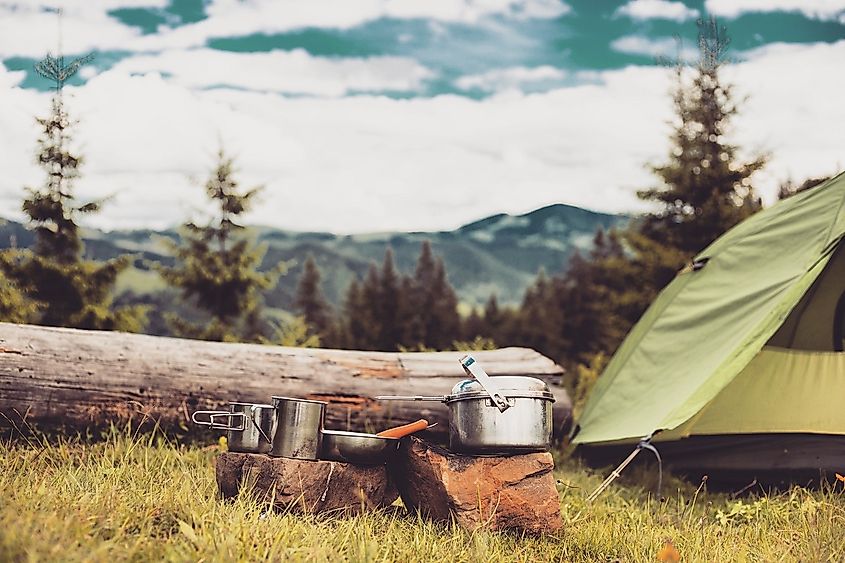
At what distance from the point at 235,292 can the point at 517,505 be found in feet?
37.9

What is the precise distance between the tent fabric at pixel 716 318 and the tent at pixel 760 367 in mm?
12

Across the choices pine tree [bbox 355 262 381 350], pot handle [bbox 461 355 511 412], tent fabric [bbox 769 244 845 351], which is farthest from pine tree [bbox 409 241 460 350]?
pot handle [bbox 461 355 511 412]

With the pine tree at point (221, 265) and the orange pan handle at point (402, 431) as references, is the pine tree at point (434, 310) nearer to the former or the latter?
the pine tree at point (221, 265)

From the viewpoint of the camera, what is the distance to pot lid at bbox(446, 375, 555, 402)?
169 inches

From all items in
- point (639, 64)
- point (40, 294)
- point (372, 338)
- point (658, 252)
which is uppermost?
point (639, 64)

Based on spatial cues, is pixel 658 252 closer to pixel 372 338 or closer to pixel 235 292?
pixel 235 292

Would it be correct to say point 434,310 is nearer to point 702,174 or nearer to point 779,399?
point 702,174

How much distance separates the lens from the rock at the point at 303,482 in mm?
4258

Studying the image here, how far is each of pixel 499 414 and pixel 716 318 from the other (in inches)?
120

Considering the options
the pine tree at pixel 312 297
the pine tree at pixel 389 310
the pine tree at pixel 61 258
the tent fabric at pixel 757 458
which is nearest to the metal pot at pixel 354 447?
the tent fabric at pixel 757 458

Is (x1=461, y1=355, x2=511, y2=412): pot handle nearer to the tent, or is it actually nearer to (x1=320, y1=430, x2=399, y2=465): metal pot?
(x1=320, y1=430, x2=399, y2=465): metal pot

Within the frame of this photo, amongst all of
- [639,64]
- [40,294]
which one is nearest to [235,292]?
[40,294]

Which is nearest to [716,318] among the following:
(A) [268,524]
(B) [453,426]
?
(B) [453,426]

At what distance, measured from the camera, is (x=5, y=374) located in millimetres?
5453
